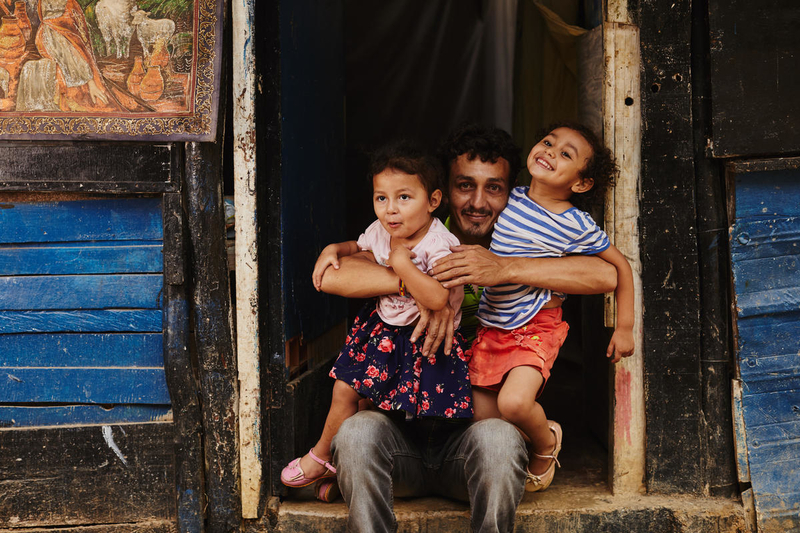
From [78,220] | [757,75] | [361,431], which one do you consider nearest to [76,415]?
[78,220]

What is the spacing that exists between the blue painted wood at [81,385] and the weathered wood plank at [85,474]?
111 mm

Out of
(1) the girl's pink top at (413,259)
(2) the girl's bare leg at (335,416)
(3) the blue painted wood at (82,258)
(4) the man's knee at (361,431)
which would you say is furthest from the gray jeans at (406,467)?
(3) the blue painted wood at (82,258)

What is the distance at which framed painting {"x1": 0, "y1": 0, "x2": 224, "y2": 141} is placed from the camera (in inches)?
85.4

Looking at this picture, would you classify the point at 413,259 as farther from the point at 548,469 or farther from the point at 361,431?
the point at 548,469

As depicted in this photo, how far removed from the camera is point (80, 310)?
7.60 ft

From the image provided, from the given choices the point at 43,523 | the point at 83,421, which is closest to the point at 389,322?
the point at 83,421

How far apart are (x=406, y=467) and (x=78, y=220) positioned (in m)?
1.49

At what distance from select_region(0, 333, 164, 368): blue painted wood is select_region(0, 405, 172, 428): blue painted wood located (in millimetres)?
168

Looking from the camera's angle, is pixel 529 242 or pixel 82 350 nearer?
pixel 529 242

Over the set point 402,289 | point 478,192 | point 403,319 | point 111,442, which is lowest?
point 111,442

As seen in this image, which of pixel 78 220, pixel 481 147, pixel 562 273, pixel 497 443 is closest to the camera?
pixel 497 443

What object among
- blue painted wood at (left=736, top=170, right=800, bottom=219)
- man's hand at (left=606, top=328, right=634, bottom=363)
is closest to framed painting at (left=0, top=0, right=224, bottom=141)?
man's hand at (left=606, top=328, right=634, bottom=363)

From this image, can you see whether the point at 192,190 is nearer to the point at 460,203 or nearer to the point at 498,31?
the point at 460,203

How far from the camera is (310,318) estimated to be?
280 cm
